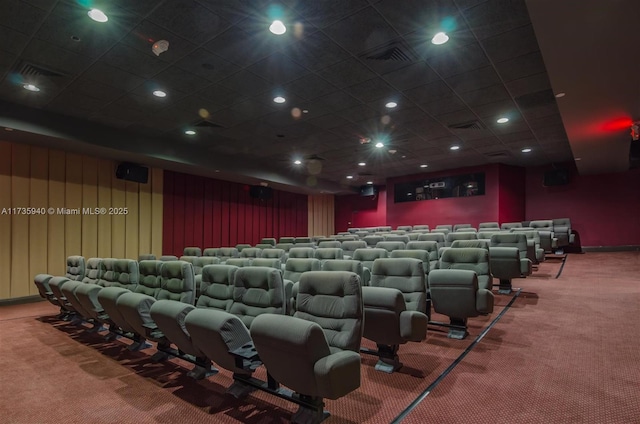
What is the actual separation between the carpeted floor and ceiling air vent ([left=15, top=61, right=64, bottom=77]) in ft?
12.1

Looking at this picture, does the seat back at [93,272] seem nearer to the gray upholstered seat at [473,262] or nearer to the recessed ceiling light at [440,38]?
the gray upholstered seat at [473,262]

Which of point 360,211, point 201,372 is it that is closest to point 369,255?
point 201,372

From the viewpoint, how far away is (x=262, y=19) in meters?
3.95

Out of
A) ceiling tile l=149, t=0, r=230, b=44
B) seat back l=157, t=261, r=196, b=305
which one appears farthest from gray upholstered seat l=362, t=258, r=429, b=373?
ceiling tile l=149, t=0, r=230, b=44

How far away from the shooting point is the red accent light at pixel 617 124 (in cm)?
643

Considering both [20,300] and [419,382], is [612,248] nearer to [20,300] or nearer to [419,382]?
[419,382]

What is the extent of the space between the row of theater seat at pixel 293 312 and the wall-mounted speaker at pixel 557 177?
390 inches

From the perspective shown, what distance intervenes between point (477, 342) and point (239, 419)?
2.49 meters

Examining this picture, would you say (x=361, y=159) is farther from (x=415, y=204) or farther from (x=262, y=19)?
(x=262, y=19)

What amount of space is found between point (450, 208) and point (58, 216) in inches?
462

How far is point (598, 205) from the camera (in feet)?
38.6

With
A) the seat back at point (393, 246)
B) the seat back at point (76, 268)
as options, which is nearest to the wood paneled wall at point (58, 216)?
the seat back at point (76, 268)

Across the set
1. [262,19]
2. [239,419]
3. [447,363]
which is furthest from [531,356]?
[262,19]

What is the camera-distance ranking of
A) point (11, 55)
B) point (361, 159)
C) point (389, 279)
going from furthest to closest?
1. point (361, 159)
2. point (11, 55)
3. point (389, 279)
